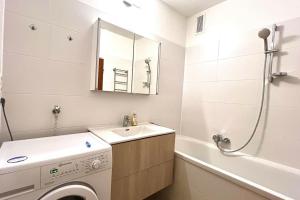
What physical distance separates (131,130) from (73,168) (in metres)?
0.77

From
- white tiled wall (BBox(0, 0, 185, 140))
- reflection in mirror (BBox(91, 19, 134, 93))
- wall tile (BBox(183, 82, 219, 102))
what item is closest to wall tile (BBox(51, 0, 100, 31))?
white tiled wall (BBox(0, 0, 185, 140))

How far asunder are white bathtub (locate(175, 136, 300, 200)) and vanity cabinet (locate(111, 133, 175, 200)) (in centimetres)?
21

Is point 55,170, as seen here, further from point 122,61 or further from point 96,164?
point 122,61

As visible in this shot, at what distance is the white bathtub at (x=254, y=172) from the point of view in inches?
45.7

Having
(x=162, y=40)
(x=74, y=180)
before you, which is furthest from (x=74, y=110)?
(x=162, y=40)

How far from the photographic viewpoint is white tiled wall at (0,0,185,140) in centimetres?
109

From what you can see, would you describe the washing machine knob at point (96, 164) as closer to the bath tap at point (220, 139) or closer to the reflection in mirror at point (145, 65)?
the reflection in mirror at point (145, 65)

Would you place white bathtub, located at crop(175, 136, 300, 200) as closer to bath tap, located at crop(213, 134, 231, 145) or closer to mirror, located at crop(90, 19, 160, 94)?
bath tap, located at crop(213, 134, 231, 145)

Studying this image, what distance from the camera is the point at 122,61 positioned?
1612 mm

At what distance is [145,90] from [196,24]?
121cm

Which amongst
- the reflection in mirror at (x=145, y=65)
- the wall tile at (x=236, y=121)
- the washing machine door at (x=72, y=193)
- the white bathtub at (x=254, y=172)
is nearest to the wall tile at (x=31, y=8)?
the reflection in mirror at (x=145, y=65)

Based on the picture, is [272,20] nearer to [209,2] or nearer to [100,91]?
[209,2]

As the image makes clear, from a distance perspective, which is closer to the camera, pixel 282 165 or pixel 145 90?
pixel 282 165

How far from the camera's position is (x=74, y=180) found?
2.85ft
